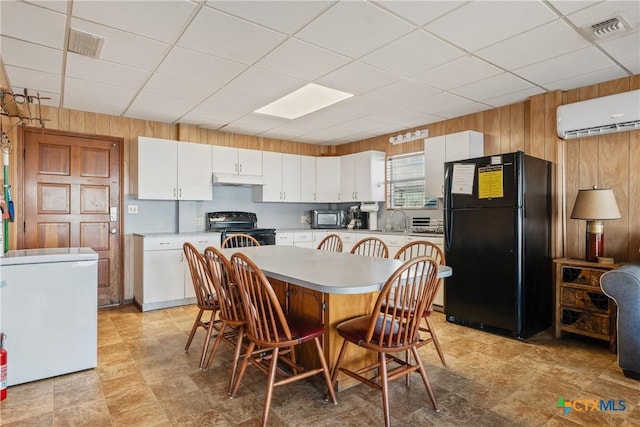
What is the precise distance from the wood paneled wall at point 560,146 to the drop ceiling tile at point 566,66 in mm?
443

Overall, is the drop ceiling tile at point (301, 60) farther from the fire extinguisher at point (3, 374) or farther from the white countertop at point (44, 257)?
the fire extinguisher at point (3, 374)

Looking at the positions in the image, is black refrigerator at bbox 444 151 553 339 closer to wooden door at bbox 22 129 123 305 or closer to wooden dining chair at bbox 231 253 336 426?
wooden dining chair at bbox 231 253 336 426

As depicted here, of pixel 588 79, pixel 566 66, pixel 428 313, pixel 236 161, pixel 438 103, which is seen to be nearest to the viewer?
pixel 428 313

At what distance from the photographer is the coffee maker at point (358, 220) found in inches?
234

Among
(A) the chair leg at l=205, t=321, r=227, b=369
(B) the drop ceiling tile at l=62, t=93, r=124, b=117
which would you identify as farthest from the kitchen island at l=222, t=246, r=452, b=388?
(B) the drop ceiling tile at l=62, t=93, r=124, b=117

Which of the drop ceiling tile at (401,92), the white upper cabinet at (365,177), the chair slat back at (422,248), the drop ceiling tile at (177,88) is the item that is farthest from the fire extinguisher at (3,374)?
the white upper cabinet at (365,177)

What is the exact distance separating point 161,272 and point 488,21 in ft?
13.4

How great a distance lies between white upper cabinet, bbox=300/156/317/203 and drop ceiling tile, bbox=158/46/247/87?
2.71m

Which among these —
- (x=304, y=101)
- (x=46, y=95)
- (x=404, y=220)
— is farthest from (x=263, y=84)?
(x=404, y=220)

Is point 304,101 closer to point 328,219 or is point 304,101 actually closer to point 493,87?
point 493,87

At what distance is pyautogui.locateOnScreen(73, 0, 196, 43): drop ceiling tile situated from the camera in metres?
2.12

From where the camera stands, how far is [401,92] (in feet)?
12.0

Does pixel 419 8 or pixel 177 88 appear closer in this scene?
pixel 419 8

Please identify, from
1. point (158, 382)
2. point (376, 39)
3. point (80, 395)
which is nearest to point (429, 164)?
point (376, 39)
